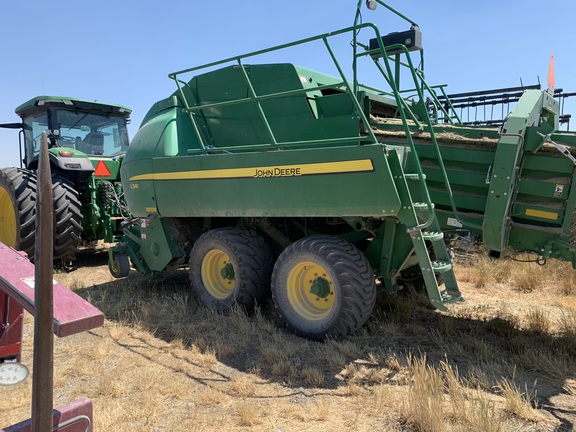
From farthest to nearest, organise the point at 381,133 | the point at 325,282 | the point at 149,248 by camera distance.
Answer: the point at 149,248 < the point at 381,133 < the point at 325,282

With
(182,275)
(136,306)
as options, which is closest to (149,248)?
(136,306)

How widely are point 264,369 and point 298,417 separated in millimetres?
733

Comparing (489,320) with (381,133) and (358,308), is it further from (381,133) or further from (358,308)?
(381,133)

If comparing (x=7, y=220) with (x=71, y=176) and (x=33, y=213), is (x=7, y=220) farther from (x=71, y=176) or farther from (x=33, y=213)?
(x=71, y=176)

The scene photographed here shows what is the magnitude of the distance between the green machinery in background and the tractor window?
297cm

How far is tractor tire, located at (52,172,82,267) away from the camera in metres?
6.71

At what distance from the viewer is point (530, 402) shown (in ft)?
9.55

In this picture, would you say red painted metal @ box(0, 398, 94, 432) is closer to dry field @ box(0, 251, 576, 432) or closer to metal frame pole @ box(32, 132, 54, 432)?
metal frame pole @ box(32, 132, 54, 432)

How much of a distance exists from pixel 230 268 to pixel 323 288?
1241mm

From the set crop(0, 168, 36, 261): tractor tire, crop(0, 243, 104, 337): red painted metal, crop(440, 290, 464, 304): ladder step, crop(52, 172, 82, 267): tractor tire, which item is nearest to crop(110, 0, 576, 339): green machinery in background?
crop(440, 290, 464, 304): ladder step

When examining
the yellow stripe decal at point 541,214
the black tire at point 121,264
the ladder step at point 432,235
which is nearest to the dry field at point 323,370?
the black tire at point 121,264

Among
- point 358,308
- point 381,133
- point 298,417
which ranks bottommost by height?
point 298,417

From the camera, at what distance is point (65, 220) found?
6.72m

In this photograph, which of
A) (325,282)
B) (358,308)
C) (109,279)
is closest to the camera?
(358,308)
